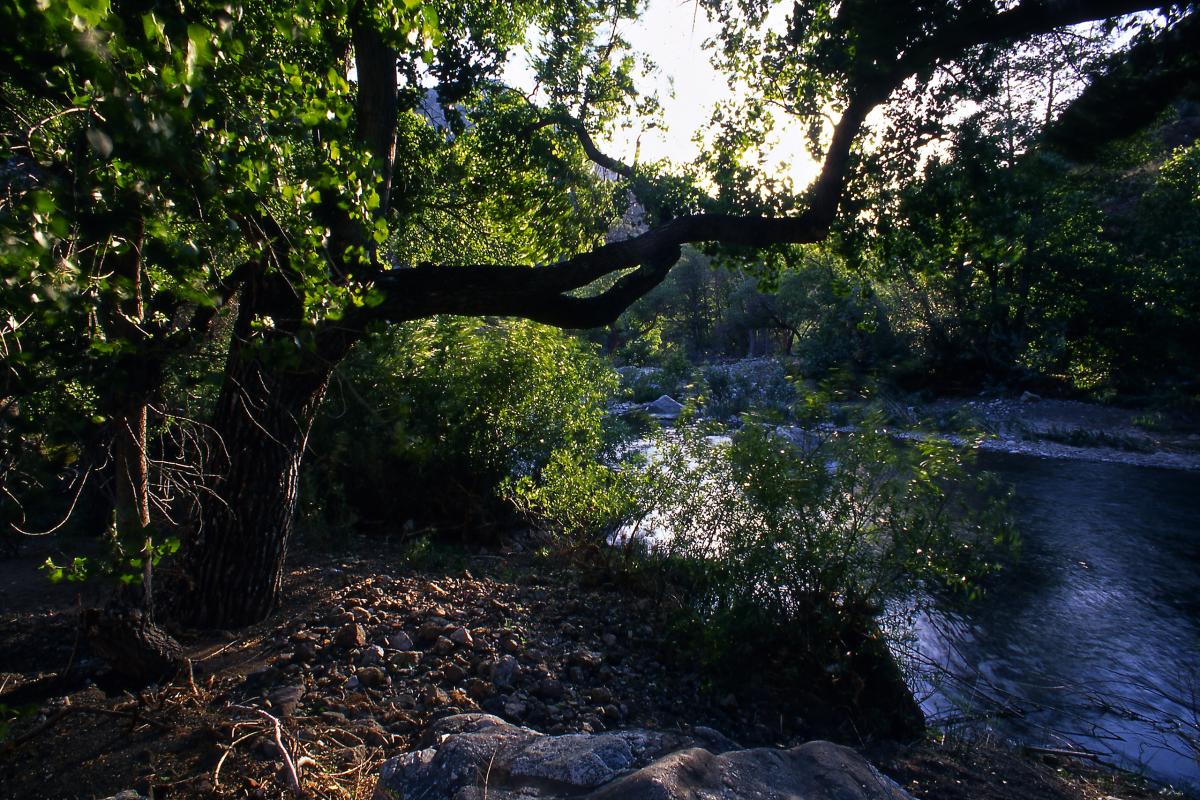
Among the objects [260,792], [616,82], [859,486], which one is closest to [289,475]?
[260,792]

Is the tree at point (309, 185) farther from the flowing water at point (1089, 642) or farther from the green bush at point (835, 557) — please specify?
the flowing water at point (1089, 642)

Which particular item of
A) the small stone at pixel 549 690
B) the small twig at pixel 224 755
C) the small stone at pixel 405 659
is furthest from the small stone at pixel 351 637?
the small twig at pixel 224 755

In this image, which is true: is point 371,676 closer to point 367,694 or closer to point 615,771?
point 367,694

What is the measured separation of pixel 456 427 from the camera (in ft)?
27.4

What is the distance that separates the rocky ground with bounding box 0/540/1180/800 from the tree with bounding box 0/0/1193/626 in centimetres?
76

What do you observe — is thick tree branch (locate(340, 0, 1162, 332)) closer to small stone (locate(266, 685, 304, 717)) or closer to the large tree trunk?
the large tree trunk

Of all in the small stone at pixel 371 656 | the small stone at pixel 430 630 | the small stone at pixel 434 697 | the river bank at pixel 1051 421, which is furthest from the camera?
the river bank at pixel 1051 421

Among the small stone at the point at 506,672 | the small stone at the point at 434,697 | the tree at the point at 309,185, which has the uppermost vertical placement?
the tree at the point at 309,185

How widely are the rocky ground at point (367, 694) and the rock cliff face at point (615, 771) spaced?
1.07ft

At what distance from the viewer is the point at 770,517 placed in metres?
5.12

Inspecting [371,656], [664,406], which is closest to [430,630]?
[371,656]

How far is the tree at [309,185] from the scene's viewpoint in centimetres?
186

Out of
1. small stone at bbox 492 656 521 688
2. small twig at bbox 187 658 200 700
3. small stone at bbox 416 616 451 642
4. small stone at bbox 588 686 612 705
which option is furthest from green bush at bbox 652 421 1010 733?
small twig at bbox 187 658 200 700

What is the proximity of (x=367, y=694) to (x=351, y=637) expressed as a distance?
0.60 m
